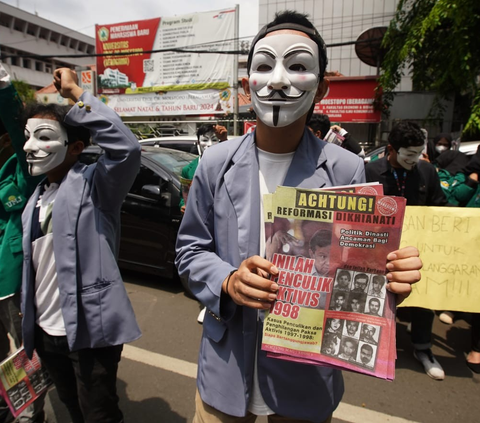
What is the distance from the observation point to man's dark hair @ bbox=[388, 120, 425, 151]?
277 centimetres

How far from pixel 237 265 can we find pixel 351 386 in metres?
2.07

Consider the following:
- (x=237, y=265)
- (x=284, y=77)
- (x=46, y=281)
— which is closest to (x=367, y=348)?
(x=237, y=265)

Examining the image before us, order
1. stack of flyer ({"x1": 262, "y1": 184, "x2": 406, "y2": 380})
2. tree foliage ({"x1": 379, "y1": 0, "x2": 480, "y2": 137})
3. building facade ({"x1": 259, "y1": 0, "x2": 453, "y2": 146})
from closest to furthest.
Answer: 1. stack of flyer ({"x1": 262, "y1": 184, "x2": 406, "y2": 380})
2. tree foliage ({"x1": 379, "y1": 0, "x2": 480, "y2": 137})
3. building facade ({"x1": 259, "y1": 0, "x2": 453, "y2": 146})

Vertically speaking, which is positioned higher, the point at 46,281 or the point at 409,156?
the point at 409,156

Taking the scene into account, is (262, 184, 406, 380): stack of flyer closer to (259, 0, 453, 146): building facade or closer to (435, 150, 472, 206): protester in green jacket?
(435, 150, 472, 206): protester in green jacket

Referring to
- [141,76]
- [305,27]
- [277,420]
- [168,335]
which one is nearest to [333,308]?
[277,420]

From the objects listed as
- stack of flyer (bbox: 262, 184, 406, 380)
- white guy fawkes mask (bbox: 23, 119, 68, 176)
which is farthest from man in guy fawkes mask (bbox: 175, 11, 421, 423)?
white guy fawkes mask (bbox: 23, 119, 68, 176)

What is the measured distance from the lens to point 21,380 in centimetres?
182

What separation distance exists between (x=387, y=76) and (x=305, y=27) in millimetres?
8875

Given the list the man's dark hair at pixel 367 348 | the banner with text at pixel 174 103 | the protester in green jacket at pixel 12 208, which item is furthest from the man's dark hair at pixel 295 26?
the banner with text at pixel 174 103

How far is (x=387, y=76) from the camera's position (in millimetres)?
8992

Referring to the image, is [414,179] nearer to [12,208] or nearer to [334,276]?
[334,276]

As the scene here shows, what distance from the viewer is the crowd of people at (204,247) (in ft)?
3.76

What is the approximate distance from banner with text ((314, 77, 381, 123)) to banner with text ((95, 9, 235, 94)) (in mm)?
3813
